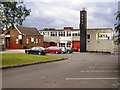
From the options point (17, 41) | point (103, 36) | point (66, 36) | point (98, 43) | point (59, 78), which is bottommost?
point (59, 78)

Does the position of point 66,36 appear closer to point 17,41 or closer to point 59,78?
point 17,41

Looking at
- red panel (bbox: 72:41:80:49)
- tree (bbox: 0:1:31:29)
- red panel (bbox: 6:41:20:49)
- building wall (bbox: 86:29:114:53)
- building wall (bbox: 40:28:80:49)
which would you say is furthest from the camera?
building wall (bbox: 40:28:80:49)

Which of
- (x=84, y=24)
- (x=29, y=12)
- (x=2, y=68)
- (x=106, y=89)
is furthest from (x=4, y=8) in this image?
(x=84, y=24)

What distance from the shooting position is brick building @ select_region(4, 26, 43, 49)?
47.5 metres

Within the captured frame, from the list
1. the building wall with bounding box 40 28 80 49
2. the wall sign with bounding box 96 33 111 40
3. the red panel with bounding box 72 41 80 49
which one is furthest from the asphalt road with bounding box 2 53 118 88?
the building wall with bounding box 40 28 80 49

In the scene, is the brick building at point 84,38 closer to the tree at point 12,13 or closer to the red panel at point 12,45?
the red panel at point 12,45

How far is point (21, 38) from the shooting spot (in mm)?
47594

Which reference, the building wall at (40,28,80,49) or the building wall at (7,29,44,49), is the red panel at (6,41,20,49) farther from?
the building wall at (40,28,80,49)

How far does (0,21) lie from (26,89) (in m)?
9.51

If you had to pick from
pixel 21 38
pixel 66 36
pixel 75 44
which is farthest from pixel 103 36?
pixel 21 38

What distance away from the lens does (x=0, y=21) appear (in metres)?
14.5

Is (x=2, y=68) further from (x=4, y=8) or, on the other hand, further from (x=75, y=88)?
(x=75, y=88)

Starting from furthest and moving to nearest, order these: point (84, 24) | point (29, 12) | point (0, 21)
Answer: point (84, 24) < point (29, 12) < point (0, 21)

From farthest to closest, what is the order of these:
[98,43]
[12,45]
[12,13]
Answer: [98,43], [12,45], [12,13]
